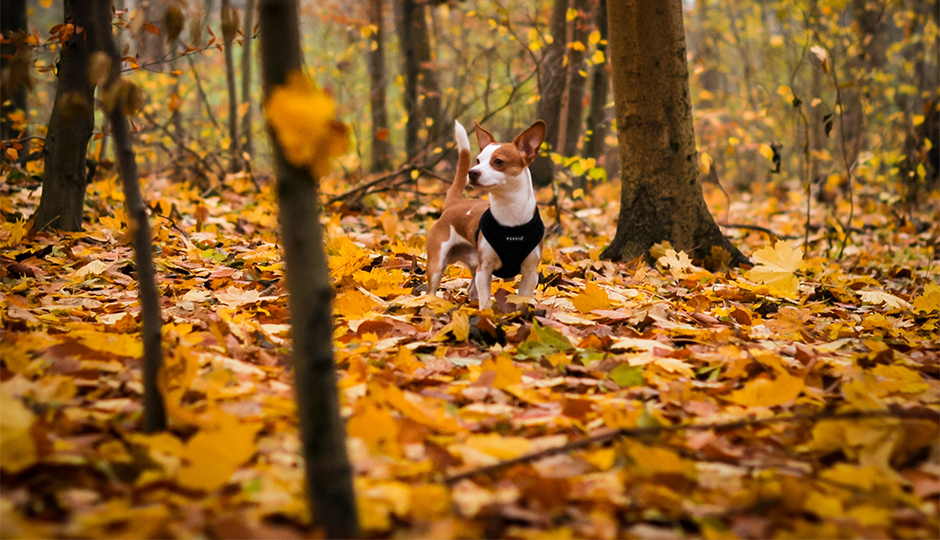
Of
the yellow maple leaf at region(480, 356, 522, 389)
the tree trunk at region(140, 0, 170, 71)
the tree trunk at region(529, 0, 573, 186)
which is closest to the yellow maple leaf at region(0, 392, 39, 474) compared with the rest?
the tree trunk at region(140, 0, 170, 71)

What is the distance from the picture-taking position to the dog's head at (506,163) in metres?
3.57

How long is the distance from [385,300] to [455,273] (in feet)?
5.46

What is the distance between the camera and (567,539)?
122 cm

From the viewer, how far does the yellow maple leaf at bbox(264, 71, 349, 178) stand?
1106mm

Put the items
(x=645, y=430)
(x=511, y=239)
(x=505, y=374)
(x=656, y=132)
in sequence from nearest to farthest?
1. (x=645, y=430)
2. (x=505, y=374)
3. (x=511, y=239)
4. (x=656, y=132)

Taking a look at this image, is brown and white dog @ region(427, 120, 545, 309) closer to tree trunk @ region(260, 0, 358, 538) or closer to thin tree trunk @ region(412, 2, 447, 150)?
tree trunk @ region(260, 0, 358, 538)

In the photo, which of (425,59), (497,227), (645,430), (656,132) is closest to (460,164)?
(497,227)

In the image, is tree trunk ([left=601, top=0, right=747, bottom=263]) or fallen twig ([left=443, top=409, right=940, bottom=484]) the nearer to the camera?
fallen twig ([left=443, top=409, right=940, bottom=484])

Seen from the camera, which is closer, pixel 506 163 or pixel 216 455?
pixel 216 455

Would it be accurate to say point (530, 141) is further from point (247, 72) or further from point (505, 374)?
point (247, 72)

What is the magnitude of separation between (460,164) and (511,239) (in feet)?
2.77

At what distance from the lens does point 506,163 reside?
3654mm

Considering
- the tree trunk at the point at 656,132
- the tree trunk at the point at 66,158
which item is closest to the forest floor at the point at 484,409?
the tree trunk at the point at 66,158

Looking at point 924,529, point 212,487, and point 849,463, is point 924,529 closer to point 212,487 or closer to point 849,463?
point 849,463
